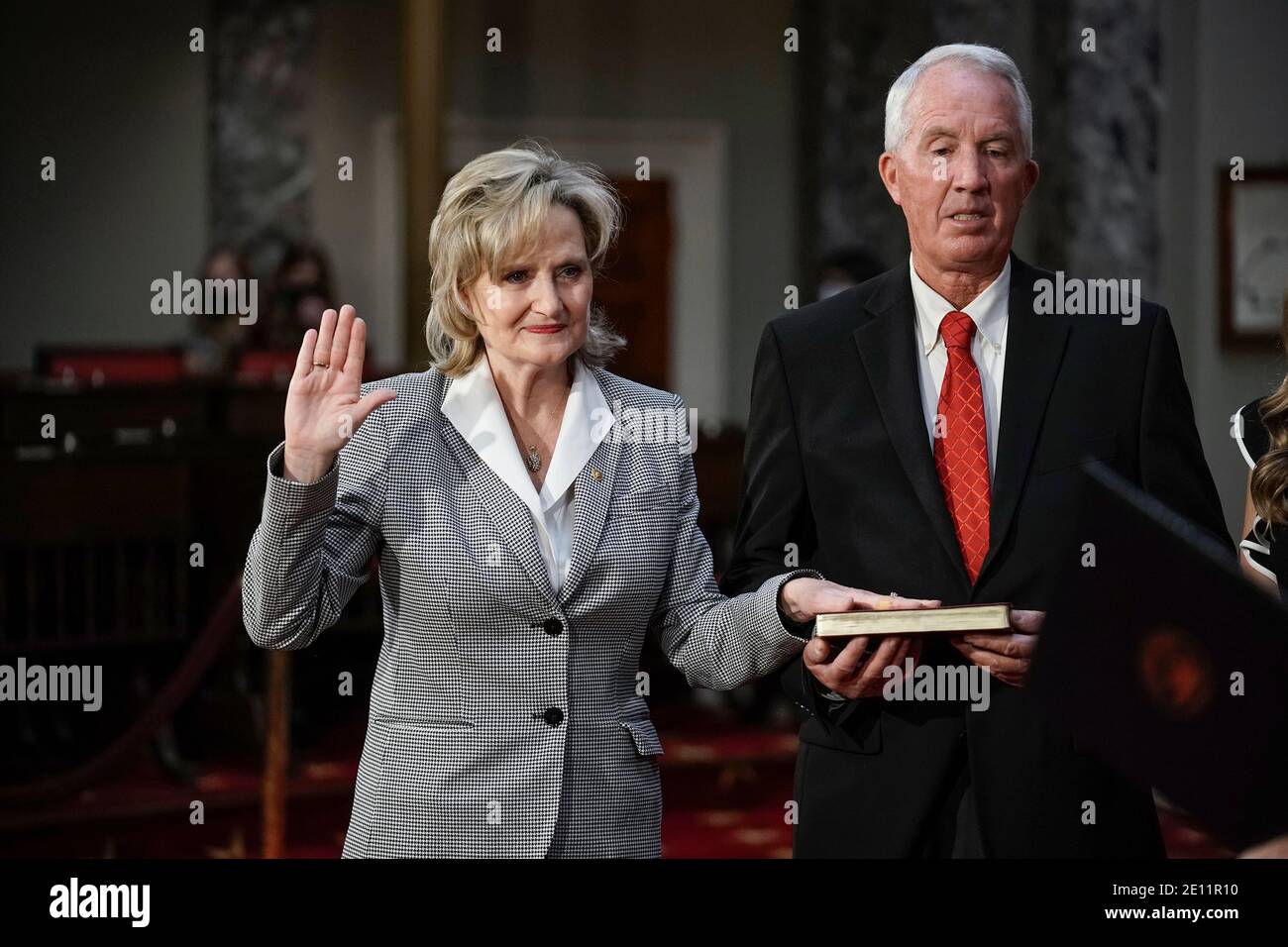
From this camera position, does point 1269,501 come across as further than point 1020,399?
Yes

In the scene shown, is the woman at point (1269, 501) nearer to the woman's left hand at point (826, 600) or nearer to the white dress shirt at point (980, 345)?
the white dress shirt at point (980, 345)

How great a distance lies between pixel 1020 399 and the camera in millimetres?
2205

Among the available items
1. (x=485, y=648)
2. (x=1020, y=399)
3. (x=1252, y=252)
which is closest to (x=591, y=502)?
(x=485, y=648)

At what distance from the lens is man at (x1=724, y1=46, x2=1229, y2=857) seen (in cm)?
218

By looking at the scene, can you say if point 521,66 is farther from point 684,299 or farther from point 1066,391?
point 1066,391

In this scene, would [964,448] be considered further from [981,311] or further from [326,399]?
[326,399]

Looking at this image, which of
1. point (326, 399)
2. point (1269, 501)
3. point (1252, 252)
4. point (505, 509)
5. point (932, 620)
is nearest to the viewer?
point (932, 620)

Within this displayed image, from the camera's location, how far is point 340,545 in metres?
2.17

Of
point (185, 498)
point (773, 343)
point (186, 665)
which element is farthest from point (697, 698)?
point (773, 343)

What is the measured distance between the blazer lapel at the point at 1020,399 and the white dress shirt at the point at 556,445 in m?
0.53

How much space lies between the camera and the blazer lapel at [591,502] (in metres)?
2.20

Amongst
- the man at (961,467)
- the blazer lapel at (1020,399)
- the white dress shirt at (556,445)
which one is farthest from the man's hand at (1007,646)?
the white dress shirt at (556,445)

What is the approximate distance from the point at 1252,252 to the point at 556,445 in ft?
15.1

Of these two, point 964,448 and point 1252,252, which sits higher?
point 1252,252
